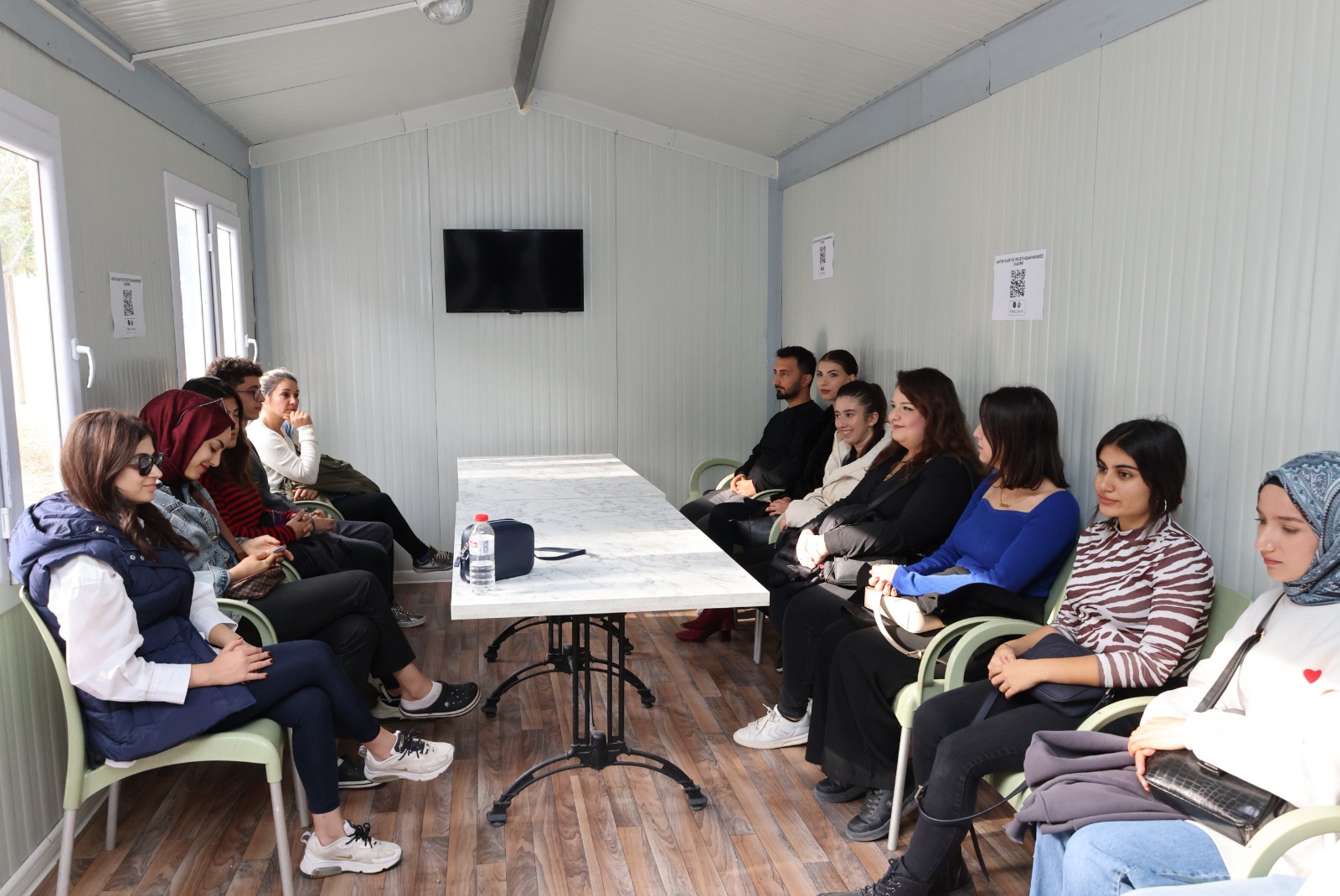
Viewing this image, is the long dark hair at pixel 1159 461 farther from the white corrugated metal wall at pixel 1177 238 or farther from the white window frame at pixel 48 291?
the white window frame at pixel 48 291

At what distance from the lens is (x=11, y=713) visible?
8.56 ft

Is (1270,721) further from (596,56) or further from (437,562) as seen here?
(437,562)

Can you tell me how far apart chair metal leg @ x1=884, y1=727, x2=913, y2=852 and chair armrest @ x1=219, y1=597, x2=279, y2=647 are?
1897mm

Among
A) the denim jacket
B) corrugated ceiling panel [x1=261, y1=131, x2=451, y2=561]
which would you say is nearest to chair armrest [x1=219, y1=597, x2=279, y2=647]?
the denim jacket

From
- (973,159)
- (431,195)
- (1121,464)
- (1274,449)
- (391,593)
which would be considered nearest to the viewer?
(1274,449)

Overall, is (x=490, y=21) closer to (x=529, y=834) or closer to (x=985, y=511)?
(x=985, y=511)

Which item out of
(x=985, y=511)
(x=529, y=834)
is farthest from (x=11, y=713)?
(x=985, y=511)

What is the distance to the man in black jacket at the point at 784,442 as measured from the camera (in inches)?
202

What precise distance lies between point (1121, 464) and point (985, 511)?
658 mm

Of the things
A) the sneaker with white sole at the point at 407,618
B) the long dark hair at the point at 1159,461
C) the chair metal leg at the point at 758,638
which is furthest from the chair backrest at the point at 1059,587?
the sneaker with white sole at the point at 407,618

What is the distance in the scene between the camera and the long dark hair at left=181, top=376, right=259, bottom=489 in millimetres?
3621

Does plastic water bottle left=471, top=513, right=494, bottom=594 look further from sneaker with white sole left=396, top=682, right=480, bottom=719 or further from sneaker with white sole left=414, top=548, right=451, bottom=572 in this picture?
sneaker with white sole left=414, top=548, right=451, bottom=572

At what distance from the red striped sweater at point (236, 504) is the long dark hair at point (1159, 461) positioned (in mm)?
2885

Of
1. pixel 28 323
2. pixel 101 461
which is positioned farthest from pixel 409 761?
pixel 28 323
